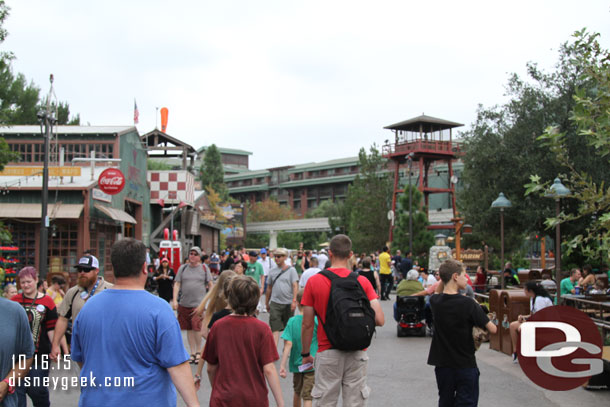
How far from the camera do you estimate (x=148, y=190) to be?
110ft

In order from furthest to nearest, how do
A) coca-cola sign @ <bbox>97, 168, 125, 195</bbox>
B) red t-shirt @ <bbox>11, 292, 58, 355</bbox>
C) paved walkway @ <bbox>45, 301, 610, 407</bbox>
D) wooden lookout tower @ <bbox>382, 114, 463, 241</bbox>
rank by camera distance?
wooden lookout tower @ <bbox>382, 114, 463, 241</bbox>
coca-cola sign @ <bbox>97, 168, 125, 195</bbox>
paved walkway @ <bbox>45, 301, 610, 407</bbox>
red t-shirt @ <bbox>11, 292, 58, 355</bbox>

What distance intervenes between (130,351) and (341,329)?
2.08 m

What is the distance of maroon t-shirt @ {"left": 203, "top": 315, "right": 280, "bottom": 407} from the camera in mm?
4359

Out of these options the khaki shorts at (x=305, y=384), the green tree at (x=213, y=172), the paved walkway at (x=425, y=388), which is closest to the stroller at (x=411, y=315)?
the paved walkway at (x=425, y=388)

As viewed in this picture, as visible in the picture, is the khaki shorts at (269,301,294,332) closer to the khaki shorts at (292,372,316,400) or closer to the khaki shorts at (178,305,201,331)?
the khaki shorts at (178,305,201,331)

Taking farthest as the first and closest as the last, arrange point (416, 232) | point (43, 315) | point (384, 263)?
1. point (416, 232)
2. point (384, 263)
3. point (43, 315)

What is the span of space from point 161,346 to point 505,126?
2566 centimetres

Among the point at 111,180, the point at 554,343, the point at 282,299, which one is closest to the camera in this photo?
the point at 554,343

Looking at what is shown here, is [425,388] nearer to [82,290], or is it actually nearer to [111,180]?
[82,290]

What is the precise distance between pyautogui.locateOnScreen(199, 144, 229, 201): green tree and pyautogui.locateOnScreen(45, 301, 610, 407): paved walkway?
74.0 metres

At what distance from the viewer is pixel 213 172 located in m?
85.2

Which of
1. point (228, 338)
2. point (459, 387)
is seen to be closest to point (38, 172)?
point (228, 338)

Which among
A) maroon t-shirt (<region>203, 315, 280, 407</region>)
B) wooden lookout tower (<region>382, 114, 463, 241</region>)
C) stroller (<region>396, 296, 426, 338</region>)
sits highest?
wooden lookout tower (<region>382, 114, 463, 241</region>)

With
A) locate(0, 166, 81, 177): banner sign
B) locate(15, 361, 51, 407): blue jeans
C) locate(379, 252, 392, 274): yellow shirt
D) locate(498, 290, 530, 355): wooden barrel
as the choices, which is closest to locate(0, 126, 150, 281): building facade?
locate(0, 166, 81, 177): banner sign
